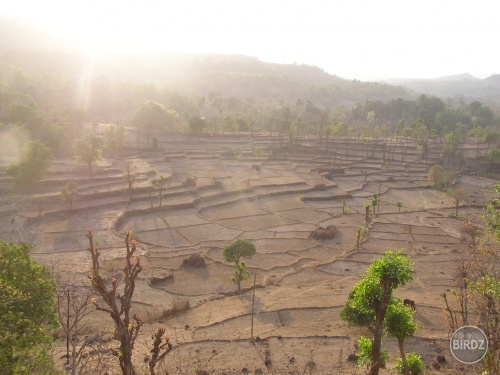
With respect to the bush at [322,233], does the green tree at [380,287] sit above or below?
above

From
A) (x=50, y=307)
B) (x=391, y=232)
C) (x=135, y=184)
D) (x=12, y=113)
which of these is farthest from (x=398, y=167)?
(x=50, y=307)

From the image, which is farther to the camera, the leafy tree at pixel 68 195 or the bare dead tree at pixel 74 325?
the leafy tree at pixel 68 195

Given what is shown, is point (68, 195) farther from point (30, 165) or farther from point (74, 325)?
point (74, 325)

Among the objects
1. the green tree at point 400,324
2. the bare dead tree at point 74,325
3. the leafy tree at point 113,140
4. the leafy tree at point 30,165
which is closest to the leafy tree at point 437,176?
the leafy tree at point 113,140

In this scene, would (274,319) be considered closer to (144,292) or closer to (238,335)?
(238,335)

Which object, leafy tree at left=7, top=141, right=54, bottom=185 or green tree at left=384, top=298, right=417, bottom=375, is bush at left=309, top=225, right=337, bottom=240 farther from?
leafy tree at left=7, top=141, right=54, bottom=185

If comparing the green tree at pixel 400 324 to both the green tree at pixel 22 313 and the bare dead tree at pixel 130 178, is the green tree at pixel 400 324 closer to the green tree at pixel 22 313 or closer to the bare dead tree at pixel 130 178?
the green tree at pixel 22 313

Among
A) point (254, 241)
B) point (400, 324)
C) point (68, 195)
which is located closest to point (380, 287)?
point (400, 324)
